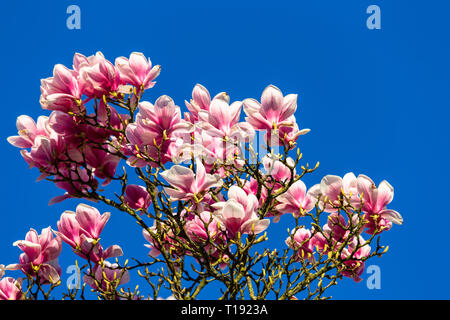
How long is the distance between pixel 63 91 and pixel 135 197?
0.79 metres

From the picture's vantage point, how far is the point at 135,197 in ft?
10.8

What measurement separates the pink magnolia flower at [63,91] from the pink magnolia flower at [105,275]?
0.99 m

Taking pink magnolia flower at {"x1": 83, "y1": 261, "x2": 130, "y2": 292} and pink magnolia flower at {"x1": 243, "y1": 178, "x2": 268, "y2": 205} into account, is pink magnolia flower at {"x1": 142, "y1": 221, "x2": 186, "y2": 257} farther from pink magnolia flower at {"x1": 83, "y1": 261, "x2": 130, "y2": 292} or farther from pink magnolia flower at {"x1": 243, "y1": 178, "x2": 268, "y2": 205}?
pink magnolia flower at {"x1": 243, "y1": 178, "x2": 268, "y2": 205}

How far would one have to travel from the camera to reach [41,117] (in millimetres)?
3326

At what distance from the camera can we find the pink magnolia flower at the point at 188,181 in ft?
8.87

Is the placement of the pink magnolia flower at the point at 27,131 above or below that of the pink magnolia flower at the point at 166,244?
above

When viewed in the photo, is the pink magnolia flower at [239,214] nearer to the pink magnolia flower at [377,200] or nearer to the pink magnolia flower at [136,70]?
the pink magnolia flower at [377,200]

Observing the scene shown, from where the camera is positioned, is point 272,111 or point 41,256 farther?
point 41,256

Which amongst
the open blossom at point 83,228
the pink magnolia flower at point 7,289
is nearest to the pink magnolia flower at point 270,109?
the open blossom at point 83,228

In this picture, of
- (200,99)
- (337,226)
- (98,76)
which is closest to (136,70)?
(98,76)

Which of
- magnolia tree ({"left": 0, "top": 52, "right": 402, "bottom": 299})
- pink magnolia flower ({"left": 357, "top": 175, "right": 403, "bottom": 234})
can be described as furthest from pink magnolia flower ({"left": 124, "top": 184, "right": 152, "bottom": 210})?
pink magnolia flower ({"left": 357, "top": 175, "right": 403, "bottom": 234})

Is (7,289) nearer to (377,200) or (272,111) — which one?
(272,111)

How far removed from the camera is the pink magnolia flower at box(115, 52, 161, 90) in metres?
3.16
